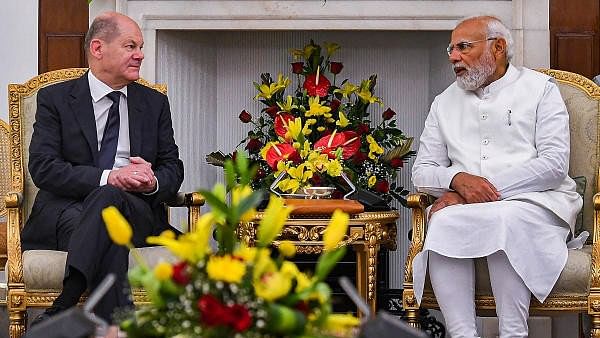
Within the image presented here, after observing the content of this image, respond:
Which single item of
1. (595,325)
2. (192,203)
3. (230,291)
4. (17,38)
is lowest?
(595,325)

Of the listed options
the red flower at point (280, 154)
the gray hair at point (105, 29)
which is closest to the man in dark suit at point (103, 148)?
the gray hair at point (105, 29)

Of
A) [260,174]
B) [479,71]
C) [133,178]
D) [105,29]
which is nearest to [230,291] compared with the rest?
[133,178]

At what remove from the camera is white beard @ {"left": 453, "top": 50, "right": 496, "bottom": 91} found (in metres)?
4.75

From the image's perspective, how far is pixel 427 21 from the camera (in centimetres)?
557

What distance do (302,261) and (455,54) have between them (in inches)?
52.1

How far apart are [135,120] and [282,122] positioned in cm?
93

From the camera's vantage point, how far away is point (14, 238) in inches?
170

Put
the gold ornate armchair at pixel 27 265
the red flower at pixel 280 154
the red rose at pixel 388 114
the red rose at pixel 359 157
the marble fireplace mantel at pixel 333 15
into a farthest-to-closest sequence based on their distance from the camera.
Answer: the red rose at pixel 388 114
the marble fireplace mantel at pixel 333 15
the red rose at pixel 359 157
the red flower at pixel 280 154
the gold ornate armchair at pixel 27 265

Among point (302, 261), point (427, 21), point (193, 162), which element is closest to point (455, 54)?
point (427, 21)

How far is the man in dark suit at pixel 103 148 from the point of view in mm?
4352

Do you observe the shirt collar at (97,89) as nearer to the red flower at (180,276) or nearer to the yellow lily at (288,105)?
the yellow lily at (288,105)

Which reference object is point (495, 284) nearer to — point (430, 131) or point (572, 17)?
point (430, 131)

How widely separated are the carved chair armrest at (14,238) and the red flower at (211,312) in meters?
2.36

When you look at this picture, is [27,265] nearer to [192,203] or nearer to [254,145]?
[192,203]
